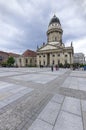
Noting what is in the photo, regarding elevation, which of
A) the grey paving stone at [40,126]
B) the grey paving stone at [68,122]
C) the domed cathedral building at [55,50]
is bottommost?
the grey paving stone at [68,122]

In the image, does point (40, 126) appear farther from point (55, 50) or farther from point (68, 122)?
point (55, 50)

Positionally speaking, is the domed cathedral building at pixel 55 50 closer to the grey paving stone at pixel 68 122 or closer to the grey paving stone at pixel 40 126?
the grey paving stone at pixel 68 122

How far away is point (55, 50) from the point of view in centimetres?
6062

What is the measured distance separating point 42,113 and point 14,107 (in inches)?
42.6

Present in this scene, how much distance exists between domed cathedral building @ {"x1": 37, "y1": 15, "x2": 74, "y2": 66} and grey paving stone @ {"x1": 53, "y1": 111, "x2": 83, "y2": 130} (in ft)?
188

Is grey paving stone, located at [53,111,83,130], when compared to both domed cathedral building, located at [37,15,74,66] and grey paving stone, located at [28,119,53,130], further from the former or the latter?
domed cathedral building, located at [37,15,74,66]

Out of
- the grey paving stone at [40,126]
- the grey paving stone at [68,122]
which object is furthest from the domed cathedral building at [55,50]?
the grey paving stone at [40,126]

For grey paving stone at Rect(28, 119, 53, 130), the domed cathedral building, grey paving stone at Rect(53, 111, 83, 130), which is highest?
the domed cathedral building

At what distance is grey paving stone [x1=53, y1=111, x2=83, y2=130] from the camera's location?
2.24m

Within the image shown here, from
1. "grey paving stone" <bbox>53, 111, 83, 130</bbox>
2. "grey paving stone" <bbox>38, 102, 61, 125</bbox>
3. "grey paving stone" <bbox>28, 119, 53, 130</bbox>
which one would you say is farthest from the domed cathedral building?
"grey paving stone" <bbox>28, 119, 53, 130</bbox>

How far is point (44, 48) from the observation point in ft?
214

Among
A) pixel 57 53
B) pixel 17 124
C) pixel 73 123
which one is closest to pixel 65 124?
pixel 73 123

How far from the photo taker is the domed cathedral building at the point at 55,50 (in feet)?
193

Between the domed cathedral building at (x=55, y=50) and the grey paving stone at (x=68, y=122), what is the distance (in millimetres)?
57384
